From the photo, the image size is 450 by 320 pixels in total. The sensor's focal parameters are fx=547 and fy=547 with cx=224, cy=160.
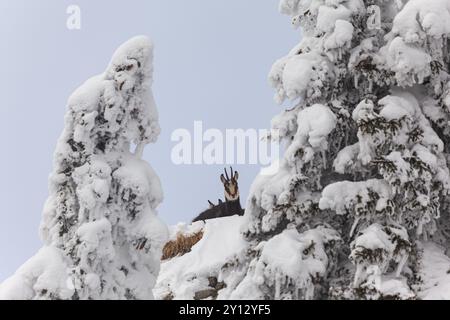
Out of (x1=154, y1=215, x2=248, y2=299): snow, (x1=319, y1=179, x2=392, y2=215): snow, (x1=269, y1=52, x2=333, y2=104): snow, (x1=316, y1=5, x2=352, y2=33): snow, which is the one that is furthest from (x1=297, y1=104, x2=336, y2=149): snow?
(x1=154, y1=215, x2=248, y2=299): snow

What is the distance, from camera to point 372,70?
10.5m

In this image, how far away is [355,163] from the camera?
34.1 ft

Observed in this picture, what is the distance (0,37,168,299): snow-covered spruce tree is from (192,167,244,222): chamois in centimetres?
887

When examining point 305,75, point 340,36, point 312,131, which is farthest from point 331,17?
point 312,131

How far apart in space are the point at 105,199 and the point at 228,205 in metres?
10.1

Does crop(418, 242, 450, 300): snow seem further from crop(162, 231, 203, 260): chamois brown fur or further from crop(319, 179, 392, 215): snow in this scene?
crop(162, 231, 203, 260): chamois brown fur

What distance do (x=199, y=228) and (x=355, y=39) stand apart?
952cm

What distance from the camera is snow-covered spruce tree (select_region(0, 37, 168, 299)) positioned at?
10070 millimetres

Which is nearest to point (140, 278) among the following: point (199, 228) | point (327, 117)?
point (327, 117)

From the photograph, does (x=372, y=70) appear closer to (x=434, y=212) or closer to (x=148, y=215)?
(x=434, y=212)

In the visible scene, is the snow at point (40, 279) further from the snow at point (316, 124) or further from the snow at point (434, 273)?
the snow at point (434, 273)

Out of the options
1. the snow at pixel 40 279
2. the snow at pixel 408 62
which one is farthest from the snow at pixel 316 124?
the snow at pixel 40 279

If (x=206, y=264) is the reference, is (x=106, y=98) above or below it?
above

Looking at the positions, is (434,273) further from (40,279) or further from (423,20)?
(40,279)
